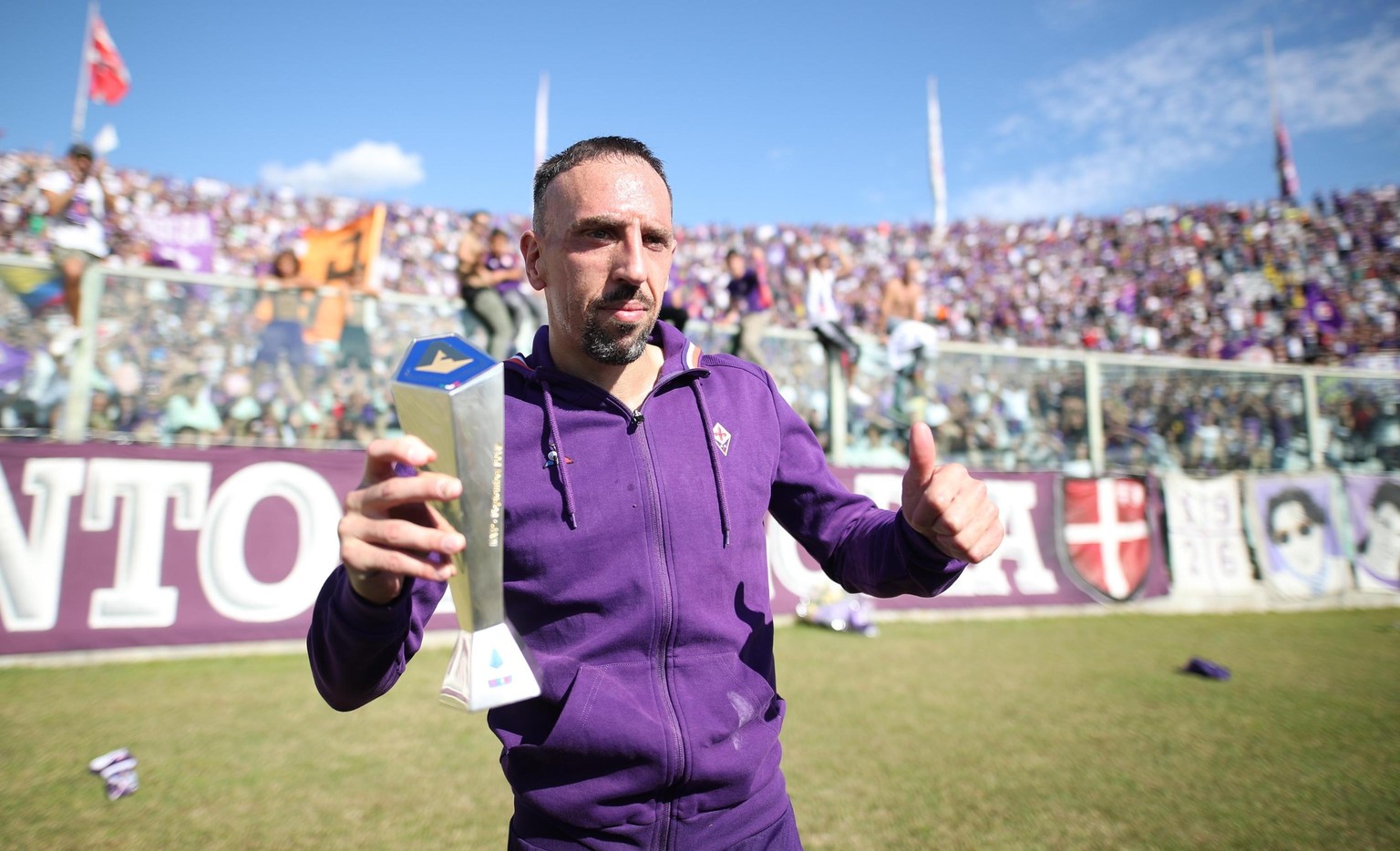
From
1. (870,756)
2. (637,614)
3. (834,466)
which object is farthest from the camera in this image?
(834,466)

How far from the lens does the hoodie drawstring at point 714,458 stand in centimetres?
162

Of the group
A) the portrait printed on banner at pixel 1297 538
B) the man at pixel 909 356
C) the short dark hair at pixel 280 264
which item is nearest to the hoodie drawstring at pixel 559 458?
the short dark hair at pixel 280 264

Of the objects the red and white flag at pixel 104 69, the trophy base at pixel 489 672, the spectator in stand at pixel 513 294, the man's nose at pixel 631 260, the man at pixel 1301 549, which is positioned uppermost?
the red and white flag at pixel 104 69

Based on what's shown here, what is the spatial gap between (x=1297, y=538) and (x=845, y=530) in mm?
10690

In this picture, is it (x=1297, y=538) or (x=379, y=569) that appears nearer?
(x=379, y=569)

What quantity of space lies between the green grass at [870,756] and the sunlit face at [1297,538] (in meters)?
3.73

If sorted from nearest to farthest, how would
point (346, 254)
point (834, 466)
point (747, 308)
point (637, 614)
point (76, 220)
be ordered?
point (637, 614)
point (76, 220)
point (346, 254)
point (834, 466)
point (747, 308)

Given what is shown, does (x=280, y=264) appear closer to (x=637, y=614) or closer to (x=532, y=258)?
(x=532, y=258)

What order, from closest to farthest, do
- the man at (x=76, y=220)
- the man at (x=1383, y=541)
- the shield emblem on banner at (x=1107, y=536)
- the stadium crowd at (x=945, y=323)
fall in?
the man at (x=76, y=220) → the stadium crowd at (x=945, y=323) → the shield emblem on banner at (x=1107, y=536) → the man at (x=1383, y=541)

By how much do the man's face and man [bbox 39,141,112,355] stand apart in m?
6.60

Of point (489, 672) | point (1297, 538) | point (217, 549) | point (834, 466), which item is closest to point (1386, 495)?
point (1297, 538)

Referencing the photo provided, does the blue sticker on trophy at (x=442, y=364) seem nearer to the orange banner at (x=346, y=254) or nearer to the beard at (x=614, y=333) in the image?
the beard at (x=614, y=333)

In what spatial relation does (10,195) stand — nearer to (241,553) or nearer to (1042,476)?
(241,553)

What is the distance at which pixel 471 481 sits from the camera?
1.05m
